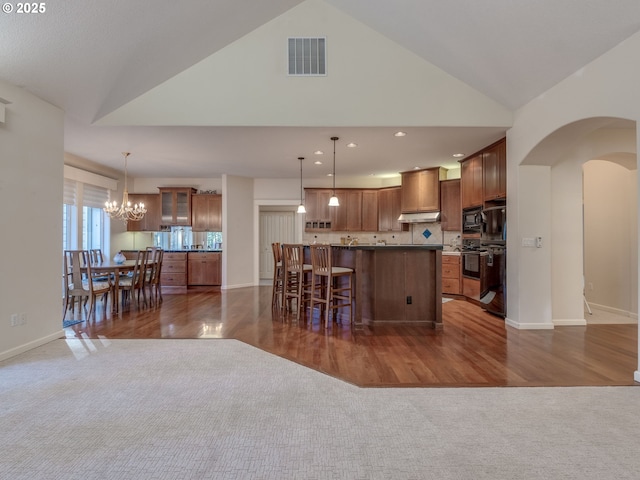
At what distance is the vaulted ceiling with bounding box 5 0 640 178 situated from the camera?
2932 millimetres

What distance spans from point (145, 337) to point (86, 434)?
6.35ft

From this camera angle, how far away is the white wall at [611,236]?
4941 millimetres

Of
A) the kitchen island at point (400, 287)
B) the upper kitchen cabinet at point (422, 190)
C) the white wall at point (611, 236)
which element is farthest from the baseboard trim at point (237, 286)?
the white wall at point (611, 236)

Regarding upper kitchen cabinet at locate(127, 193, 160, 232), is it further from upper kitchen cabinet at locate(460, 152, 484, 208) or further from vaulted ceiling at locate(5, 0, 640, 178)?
upper kitchen cabinet at locate(460, 152, 484, 208)

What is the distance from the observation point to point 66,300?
15.6 ft

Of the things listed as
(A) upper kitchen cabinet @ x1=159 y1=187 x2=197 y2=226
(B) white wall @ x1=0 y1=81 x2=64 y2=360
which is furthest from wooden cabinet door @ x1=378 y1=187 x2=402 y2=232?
(B) white wall @ x1=0 y1=81 x2=64 y2=360

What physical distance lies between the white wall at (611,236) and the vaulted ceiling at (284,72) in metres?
2.06

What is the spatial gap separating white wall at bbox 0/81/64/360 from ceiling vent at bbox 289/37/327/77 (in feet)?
9.10

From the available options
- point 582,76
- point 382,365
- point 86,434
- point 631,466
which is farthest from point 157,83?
point 631,466

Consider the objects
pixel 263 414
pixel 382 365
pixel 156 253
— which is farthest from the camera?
pixel 156 253

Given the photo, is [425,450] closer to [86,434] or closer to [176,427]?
[176,427]

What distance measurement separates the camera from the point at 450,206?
674 cm

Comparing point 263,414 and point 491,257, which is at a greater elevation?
point 491,257

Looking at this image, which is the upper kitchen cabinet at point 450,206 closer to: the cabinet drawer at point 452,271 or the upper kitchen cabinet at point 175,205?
the cabinet drawer at point 452,271
